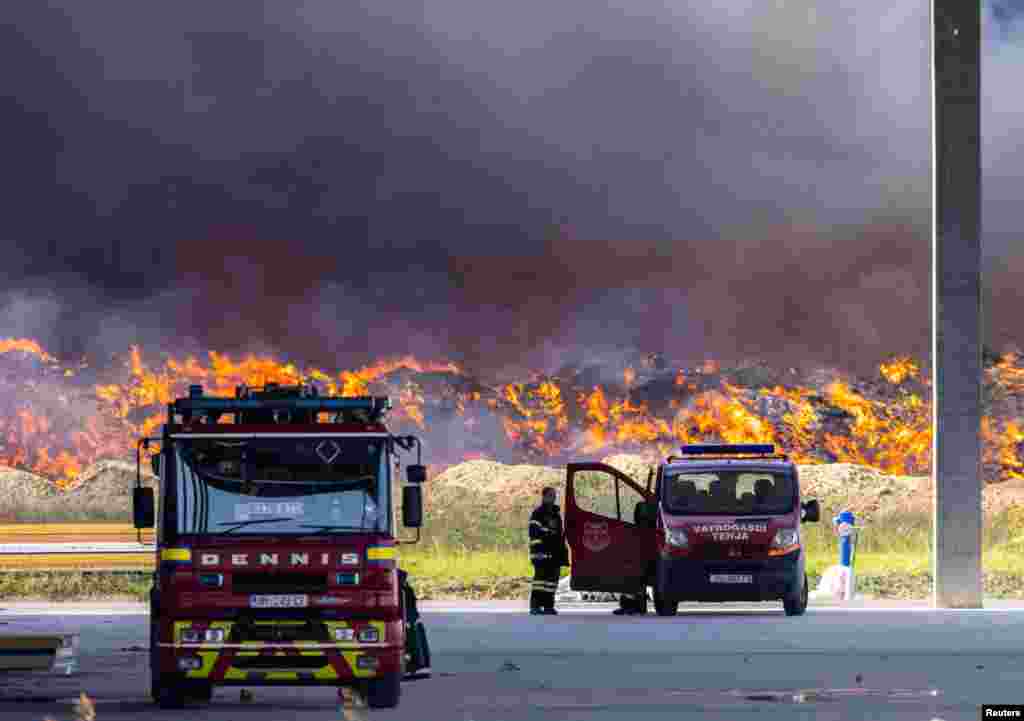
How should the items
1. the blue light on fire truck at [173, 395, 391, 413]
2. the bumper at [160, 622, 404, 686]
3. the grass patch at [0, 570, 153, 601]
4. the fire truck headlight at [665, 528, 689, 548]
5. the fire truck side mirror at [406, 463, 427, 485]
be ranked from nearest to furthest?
the bumper at [160, 622, 404, 686]
the blue light on fire truck at [173, 395, 391, 413]
the fire truck side mirror at [406, 463, 427, 485]
the fire truck headlight at [665, 528, 689, 548]
the grass patch at [0, 570, 153, 601]

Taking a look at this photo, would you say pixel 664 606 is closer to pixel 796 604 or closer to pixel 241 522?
pixel 796 604

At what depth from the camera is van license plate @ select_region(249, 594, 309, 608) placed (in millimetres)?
20047

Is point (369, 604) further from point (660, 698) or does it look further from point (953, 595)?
point (953, 595)

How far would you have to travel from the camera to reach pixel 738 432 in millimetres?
86562

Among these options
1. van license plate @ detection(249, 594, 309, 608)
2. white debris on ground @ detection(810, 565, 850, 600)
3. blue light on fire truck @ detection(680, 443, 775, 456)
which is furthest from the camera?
white debris on ground @ detection(810, 565, 850, 600)

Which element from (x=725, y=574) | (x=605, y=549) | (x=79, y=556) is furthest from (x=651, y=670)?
(x=79, y=556)

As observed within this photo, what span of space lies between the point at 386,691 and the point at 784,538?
14.8m

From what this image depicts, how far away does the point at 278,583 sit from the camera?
66.0 feet

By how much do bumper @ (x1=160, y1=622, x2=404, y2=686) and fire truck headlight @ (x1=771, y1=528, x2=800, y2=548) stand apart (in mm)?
14861

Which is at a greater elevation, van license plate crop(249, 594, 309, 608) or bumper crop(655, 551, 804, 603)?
van license plate crop(249, 594, 309, 608)

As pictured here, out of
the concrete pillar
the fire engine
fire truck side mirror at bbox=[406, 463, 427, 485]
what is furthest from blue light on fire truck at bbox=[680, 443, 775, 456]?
the fire engine

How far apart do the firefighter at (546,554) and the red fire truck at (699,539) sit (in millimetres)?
623

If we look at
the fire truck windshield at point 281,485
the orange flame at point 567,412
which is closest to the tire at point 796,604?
the fire truck windshield at point 281,485

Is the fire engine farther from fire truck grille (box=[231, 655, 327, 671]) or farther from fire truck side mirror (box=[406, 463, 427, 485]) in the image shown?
fire truck side mirror (box=[406, 463, 427, 485])
